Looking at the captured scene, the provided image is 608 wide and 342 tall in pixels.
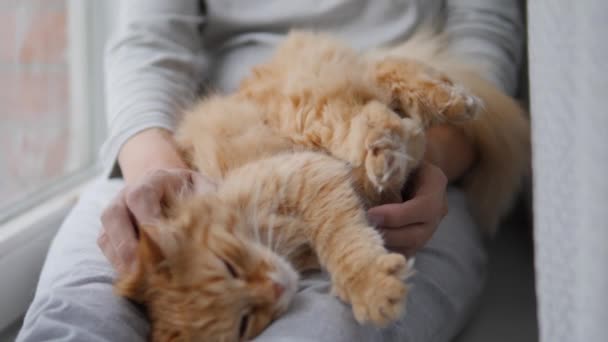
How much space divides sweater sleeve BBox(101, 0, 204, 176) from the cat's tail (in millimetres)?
471

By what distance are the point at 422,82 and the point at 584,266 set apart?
60 centimetres

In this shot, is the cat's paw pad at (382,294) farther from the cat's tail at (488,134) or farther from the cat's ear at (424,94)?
the cat's tail at (488,134)

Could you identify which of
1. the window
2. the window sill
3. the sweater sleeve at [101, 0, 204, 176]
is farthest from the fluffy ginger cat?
the window

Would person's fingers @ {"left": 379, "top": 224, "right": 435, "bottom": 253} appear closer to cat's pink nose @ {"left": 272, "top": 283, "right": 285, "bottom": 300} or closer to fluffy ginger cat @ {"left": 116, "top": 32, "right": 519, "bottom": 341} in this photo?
fluffy ginger cat @ {"left": 116, "top": 32, "right": 519, "bottom": 341}

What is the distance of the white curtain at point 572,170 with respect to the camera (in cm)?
56

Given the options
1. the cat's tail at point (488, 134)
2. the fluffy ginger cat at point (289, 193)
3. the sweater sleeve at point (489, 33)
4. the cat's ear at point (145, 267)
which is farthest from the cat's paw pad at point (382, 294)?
the sweater sleeve at point (489, 33)

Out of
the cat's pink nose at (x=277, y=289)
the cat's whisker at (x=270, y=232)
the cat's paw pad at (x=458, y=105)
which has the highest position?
the cat's paw pad at (x=458, y=105)

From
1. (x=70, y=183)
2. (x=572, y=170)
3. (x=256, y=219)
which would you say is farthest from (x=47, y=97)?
(x=572, y=170)

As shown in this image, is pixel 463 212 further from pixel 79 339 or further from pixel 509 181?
pixel 79 339

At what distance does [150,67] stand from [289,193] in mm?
610

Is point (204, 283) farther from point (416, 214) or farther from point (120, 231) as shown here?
point (416, 214)

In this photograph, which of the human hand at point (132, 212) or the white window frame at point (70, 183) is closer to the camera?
the human hand at point (132, 212)

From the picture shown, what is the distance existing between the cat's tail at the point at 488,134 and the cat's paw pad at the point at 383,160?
353 millimetres

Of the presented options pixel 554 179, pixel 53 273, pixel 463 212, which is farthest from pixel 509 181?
pixel 53 273
